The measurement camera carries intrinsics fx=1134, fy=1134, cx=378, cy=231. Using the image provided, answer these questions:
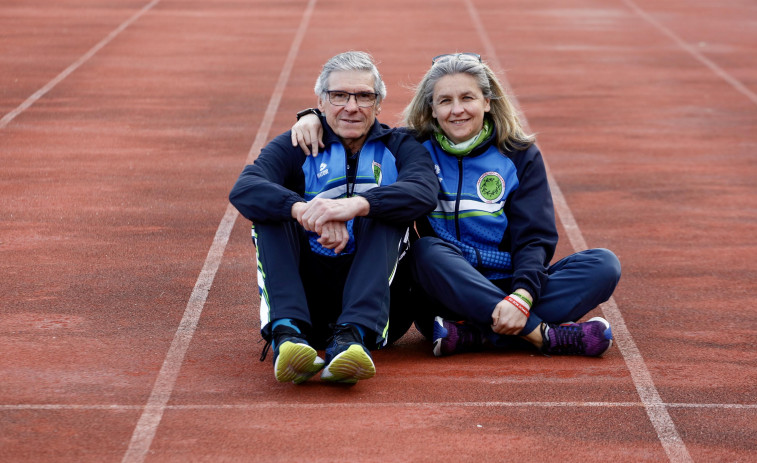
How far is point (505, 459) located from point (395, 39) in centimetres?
1173

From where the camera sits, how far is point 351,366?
3.79 metres

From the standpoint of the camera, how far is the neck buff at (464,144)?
4.48 meters

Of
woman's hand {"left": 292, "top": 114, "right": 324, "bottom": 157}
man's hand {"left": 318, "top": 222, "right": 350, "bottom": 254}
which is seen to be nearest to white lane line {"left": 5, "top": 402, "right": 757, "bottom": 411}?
man's hand {"left": 318, "top": 222, "right": 350, "bottom": 254}

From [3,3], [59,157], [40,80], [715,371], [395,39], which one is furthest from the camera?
[3,3]

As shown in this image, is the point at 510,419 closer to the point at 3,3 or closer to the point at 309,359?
the point at 309,359

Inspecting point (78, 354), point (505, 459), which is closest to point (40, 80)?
point (78, 354)

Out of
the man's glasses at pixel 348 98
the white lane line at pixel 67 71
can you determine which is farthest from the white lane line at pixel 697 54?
the man's glasses at pixel 348 98

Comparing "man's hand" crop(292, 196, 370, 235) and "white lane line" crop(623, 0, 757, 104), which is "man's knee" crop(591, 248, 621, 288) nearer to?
"man's hand" crop(292, 196, 370, 235)

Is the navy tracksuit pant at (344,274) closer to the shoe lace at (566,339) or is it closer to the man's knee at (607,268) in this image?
the shoe lace at (566,339)

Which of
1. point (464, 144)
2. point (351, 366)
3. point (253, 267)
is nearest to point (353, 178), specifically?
point (464, 144)

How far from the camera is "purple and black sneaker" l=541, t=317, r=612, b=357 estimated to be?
4.34 m

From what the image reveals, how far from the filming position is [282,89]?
11.5m

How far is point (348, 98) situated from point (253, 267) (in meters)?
1.69

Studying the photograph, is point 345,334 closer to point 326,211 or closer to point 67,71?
point 326,211
